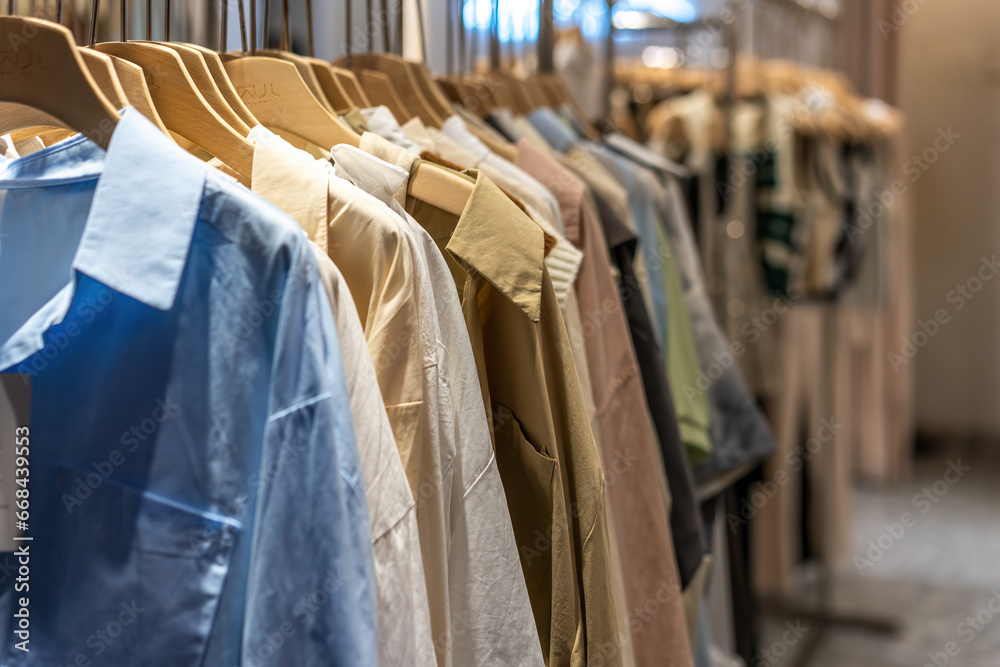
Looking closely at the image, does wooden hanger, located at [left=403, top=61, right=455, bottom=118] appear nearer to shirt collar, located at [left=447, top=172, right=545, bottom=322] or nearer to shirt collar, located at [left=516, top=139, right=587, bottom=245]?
shirt collar, located at [left=516, top=139, right=587, bottom=245]

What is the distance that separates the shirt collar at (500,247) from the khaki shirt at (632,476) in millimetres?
275

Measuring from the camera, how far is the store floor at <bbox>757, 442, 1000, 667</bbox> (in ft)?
8.95

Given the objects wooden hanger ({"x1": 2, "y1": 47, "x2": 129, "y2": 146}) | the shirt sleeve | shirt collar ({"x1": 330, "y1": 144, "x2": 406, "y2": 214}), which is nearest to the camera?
the shirt sleeve

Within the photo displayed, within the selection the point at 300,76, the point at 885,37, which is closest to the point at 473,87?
the point at 300,76

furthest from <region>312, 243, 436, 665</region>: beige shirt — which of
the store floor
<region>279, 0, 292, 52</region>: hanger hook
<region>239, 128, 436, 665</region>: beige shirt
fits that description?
the store floor

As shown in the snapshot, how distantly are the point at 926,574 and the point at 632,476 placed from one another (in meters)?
2.58

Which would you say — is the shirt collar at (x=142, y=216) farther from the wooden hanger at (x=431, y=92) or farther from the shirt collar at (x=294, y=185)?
the wooden hanger at (x=431, y=92)

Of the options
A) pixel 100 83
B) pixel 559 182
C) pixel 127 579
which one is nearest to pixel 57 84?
pixel 100 83

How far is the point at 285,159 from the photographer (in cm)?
83

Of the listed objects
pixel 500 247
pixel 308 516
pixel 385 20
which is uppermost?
pixel 385 20

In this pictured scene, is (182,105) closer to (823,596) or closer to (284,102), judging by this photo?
(284,102)

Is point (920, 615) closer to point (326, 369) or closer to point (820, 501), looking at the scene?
point (820, 501)

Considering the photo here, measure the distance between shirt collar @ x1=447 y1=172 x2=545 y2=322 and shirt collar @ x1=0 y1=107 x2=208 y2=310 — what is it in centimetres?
27

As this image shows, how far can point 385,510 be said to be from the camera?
2.41 ft
